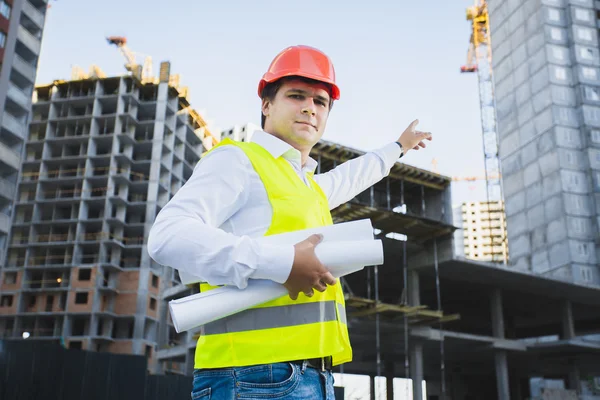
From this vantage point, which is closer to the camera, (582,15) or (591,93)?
(591,93)

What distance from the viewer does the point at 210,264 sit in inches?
76.5

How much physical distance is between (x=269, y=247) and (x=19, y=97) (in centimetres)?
4967

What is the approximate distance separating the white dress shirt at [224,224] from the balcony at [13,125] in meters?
46.9

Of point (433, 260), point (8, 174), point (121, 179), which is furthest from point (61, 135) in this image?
point (433, 260)

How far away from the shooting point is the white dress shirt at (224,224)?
1940mm

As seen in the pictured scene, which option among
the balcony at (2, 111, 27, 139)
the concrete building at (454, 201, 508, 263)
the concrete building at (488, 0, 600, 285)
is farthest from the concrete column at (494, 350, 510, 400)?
the concrete building at (454, 201, 508, 263)

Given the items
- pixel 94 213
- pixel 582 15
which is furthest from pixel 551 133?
pixel 94 213

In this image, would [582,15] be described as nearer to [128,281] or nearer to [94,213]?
[128,281]

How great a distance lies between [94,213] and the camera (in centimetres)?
6506

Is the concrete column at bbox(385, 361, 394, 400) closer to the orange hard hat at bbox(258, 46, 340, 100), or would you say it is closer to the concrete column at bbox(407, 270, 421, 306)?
the concrete column at bbox(407, 270, 421, 306)

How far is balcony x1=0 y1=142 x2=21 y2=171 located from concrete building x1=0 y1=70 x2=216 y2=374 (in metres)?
16.7

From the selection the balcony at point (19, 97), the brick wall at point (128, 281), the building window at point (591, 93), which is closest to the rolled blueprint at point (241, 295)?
the balcony at point (19, 97)

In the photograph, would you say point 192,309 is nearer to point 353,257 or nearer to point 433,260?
point 353,257

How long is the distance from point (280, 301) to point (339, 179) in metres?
1.10
